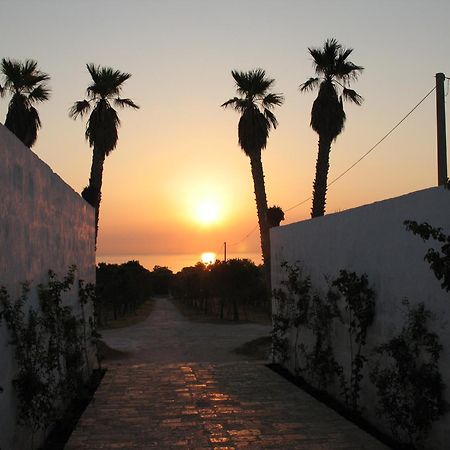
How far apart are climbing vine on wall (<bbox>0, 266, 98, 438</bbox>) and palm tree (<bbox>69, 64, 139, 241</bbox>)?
1450cm

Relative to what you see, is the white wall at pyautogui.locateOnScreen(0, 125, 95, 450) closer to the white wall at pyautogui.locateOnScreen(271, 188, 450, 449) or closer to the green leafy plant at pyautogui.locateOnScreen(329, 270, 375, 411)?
the green leafy plant at pyautogui.locateOnScreen(329, 270, 375, 411)

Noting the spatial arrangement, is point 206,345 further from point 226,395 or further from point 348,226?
point 348,226

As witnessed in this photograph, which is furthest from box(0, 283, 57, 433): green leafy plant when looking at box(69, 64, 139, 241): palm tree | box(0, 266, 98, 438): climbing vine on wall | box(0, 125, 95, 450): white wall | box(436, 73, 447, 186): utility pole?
box(69, 64, 139, 241): palm tree

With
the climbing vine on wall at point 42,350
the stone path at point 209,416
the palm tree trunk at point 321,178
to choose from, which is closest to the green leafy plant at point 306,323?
the stone path at point 209,416

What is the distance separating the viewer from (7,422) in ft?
17.9

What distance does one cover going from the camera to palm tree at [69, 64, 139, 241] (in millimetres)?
23453

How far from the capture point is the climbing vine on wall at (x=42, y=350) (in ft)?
18.9

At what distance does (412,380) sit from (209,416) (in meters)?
3.12

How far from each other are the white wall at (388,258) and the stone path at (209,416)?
99 centimetres

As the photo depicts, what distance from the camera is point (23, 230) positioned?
6.13 meters

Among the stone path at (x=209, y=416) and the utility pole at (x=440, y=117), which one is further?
the utility pole at (x=440, y=117)

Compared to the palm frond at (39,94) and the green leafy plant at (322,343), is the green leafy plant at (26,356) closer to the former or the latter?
the green leafy plant at (322,343)

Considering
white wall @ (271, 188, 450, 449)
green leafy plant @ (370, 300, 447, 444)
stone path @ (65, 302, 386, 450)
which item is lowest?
stone path @ (65, 302, 386, 450)

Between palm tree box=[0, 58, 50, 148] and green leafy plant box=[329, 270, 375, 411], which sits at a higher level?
palm tree box=[0, 58, 50, 148]
